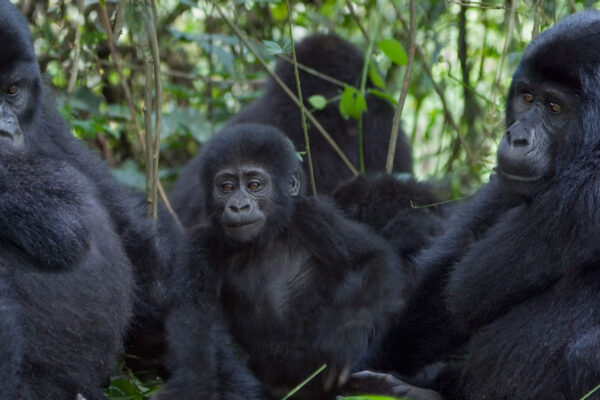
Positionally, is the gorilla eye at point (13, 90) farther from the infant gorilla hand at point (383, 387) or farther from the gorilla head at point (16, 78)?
the infant gorilla hand at point (383, 387)

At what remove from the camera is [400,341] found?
3615 millimetres

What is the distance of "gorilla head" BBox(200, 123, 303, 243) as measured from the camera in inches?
135

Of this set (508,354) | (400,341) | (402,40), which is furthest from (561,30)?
(402,40)

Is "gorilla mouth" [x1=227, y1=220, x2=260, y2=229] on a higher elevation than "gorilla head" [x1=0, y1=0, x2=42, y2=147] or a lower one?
lower

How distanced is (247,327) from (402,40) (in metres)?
3.35

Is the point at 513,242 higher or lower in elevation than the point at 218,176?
lower

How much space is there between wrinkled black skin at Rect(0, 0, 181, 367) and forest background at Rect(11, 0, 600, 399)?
0.18 m

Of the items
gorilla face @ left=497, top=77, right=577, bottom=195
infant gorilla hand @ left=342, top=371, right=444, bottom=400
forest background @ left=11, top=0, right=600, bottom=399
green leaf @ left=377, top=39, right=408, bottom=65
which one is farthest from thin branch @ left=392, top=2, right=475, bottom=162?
infant gorilla hand @ left=342, top=371, right=444, bottom=400

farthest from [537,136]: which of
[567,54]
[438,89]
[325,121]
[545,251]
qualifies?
[325,121]

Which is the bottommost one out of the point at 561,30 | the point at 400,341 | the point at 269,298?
the point at 400,341

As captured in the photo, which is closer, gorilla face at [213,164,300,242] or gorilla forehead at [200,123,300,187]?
gorilla face at [213,164,300,242]

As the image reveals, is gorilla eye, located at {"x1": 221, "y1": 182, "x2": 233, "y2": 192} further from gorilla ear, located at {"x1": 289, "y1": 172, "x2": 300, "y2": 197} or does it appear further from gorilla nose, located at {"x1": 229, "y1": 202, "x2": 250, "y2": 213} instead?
gorilla ear, located at {"x1": 289, "y1": 172, "x2": 300, "y2": 197}

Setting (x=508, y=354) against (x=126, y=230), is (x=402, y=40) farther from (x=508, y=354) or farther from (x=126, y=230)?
(x=508, y=354)

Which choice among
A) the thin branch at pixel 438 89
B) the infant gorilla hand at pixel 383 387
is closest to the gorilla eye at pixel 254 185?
the infant gorilla hand at pixel 383 387
